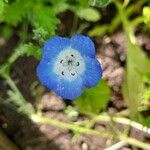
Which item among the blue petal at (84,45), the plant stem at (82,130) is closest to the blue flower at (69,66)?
the blue petal at (84,45)

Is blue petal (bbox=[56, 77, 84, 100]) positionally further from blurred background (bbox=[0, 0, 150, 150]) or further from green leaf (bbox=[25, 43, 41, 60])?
blurred background (bbox=[0, 0, 150, 150])

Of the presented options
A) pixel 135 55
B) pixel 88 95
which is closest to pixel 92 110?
pixel 88 95

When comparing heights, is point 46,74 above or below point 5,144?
above

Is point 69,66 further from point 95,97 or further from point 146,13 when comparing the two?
point 146,13

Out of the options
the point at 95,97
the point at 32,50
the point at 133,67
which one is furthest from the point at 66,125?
the point at 133,67

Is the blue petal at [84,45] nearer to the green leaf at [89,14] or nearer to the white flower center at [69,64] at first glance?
the white flower center at [69,64]

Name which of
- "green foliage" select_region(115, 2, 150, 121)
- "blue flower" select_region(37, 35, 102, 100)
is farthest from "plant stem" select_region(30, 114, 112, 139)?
"green foliage" select_region(115, 2, 150, 121)
